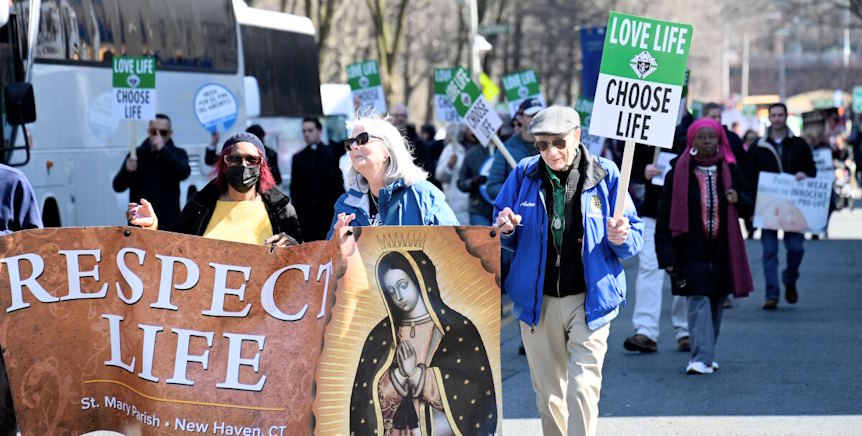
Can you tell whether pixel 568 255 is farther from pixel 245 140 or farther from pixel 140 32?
pixel 140 32

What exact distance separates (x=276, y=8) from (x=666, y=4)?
1619 cm

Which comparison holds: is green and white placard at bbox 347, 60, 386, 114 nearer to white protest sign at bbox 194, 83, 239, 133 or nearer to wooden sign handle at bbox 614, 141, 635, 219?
white protest sign at bbox 194, 83, 239, 133

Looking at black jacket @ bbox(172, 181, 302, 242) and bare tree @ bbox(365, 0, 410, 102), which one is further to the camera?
bare tree @ bbox(365, 0, 410, 102)

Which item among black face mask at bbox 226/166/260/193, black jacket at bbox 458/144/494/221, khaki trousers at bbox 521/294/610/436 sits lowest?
khaki trousers at bbox 521/294/610/436

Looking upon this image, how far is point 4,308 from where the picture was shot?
641 centimetres

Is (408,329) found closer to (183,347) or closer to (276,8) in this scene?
(183,347)

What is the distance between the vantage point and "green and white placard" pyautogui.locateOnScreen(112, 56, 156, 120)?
1420 cm

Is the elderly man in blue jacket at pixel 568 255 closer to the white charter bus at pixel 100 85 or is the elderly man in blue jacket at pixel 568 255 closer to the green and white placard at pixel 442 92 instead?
the white charter bus at pixel 100 85

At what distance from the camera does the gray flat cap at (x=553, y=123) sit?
6.73 m

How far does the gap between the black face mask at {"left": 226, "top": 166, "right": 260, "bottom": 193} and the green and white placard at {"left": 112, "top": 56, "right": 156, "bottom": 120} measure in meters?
7.34

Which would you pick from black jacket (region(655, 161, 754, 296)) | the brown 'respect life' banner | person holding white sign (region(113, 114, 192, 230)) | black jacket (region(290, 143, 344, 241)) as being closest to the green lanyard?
the brown 'respect life' banner

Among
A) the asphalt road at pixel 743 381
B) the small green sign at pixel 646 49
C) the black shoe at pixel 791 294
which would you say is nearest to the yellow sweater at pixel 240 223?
the small green sign at pixel 646 49

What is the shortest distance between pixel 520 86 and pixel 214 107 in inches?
207

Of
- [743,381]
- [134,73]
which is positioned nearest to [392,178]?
[743,381]
